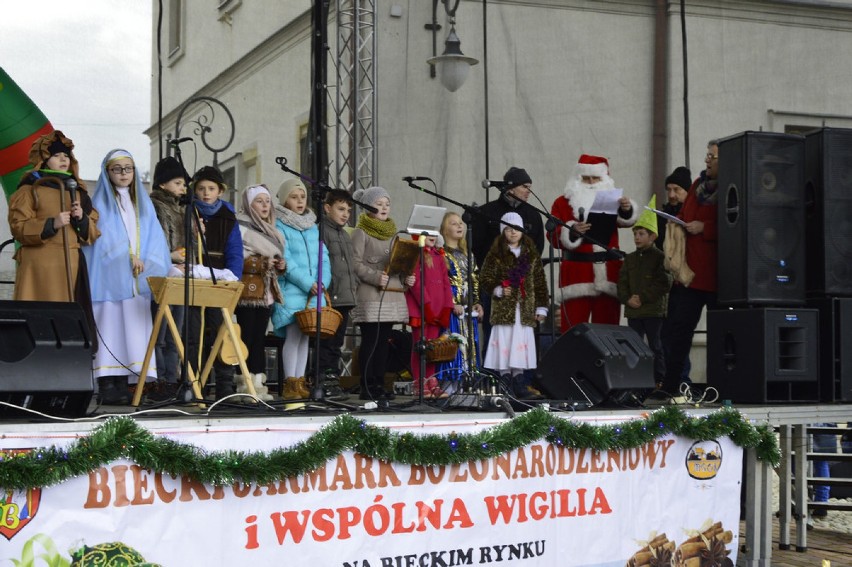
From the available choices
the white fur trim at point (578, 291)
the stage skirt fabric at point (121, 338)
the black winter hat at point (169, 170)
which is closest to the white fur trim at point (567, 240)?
the white fur trim at point (578, 291)

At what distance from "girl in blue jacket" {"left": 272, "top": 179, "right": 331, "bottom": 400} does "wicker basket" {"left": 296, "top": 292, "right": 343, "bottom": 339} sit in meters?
0.21

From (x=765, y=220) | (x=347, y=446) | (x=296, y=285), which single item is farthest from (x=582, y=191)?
(x=347, y=446)

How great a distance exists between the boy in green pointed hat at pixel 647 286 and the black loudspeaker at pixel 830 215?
1.20 meters

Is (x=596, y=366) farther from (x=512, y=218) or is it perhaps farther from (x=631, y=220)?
(x=631, y=220)

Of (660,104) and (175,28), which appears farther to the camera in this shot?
(175,28)

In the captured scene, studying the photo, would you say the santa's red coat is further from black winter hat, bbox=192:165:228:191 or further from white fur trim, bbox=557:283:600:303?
black winter hat, bbox=192:165:228:191

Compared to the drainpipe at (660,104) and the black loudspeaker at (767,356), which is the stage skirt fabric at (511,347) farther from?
the drainpipe at (660,104)

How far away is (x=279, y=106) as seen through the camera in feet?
49.6

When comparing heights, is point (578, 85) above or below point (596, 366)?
above

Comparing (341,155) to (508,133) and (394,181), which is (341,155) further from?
(508,133)

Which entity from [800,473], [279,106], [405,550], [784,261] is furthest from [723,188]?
[279,106]

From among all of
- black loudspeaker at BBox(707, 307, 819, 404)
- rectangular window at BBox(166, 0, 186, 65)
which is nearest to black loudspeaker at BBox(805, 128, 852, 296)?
black loudspeaker at BBox(707, 307, 819, 404)

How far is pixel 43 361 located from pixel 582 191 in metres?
4.83

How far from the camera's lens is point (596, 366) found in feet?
20.8
